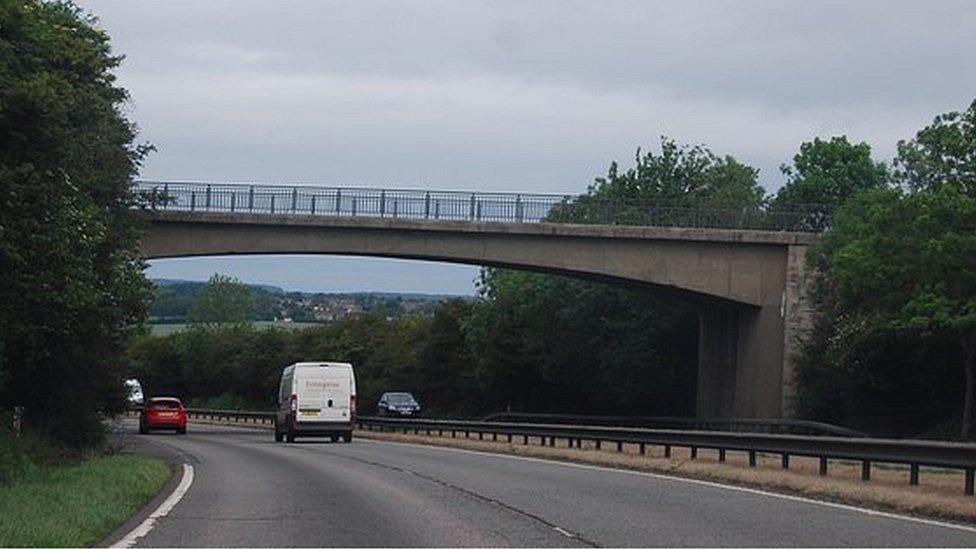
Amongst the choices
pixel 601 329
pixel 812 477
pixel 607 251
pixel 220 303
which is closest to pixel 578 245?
pixel 607 251

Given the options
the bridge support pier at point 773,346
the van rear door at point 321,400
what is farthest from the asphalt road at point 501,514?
the bridge support pier at point 773,346

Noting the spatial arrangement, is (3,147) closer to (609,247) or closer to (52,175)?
(52,175)

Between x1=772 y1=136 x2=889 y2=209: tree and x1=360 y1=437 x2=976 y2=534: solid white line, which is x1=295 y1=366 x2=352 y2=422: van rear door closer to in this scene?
x1=360 y1=437 x2=976 y2=534: solid white line

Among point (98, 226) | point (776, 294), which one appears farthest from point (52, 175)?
point (776, 294)

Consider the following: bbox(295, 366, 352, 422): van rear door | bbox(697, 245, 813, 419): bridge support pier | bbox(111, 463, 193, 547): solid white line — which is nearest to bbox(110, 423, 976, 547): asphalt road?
bbox(111, 463, 193, 547): solid white line

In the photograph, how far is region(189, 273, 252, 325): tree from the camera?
608 feet

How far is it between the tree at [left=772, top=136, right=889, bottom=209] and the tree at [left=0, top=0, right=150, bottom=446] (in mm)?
49694

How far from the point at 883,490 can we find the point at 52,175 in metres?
14.0

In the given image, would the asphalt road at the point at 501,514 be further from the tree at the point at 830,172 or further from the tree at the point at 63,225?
the tree at the point at 830,172

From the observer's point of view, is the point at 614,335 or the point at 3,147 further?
the point at 614,335

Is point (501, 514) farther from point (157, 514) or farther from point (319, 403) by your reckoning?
point (319, 403)

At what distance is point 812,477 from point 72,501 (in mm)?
11072

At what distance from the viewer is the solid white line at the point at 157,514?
15.1 metres

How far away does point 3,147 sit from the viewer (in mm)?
25375
